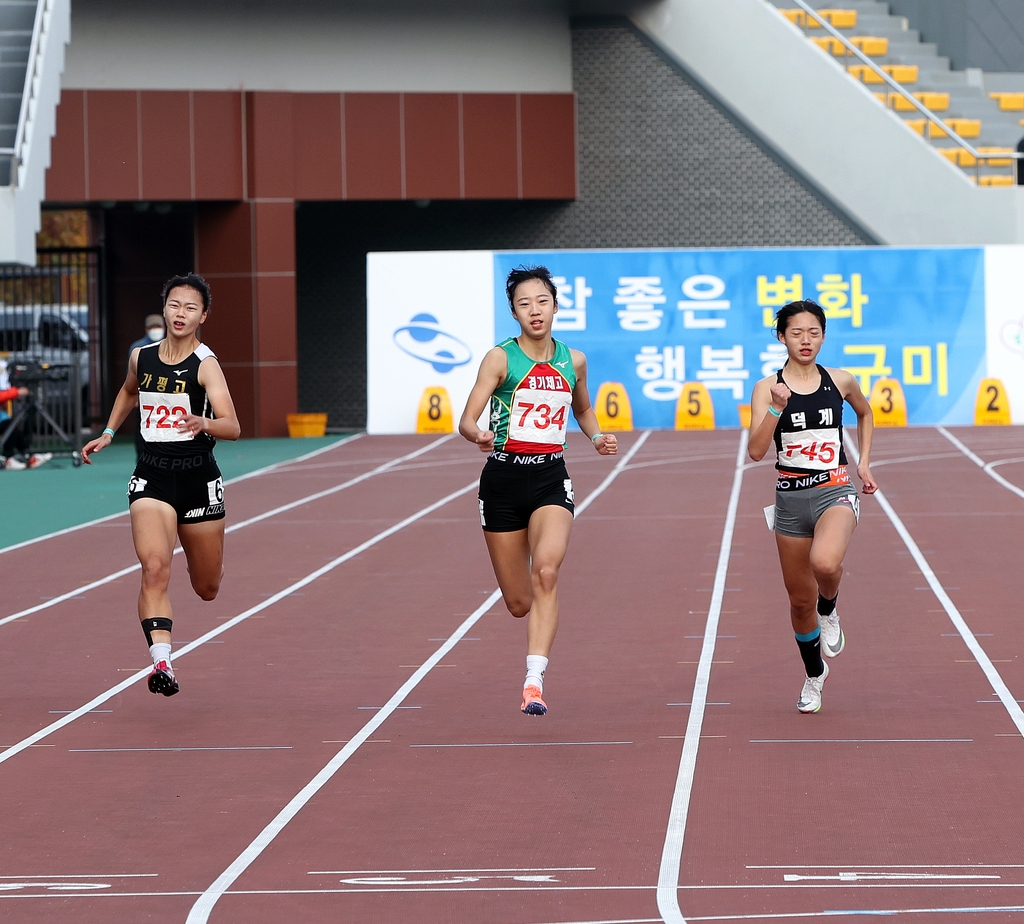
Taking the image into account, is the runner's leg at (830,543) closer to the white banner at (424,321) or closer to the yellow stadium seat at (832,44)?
the white banner at (424,321)

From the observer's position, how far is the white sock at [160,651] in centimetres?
810

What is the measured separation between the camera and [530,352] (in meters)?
8.02

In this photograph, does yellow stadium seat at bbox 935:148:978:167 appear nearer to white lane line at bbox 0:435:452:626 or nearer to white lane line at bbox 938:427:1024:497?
white lane line at bbox 938:427:1024:497

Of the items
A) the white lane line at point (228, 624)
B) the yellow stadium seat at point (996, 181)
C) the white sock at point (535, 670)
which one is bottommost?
the white lane line at point (228, 624)

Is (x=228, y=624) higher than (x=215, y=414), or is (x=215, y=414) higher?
(x=215, y=414)

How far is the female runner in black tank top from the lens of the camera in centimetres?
827

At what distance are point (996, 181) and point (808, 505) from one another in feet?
77.7

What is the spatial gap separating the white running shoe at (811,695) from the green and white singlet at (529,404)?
162cm

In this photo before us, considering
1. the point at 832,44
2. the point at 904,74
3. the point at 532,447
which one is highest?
the point at 832,44

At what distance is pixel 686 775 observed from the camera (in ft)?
22.9

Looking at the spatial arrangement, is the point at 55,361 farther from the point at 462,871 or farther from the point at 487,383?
the point at 462,871

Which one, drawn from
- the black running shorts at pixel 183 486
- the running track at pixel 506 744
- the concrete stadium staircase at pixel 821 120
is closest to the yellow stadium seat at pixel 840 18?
the concrete stadium staircase at pixel 821 120

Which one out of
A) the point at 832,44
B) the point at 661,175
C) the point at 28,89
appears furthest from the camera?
the point at 832,44

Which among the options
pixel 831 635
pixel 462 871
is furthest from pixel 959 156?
pixel 462 871
